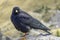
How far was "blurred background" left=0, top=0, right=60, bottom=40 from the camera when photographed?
59.2ft

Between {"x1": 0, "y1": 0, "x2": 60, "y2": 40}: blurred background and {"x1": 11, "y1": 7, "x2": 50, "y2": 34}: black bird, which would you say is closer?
{"x1": 11, "y1": 7, "x2": 50, "y2": 34}: black bird

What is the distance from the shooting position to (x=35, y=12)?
→ 2058cm

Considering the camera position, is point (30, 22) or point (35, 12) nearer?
point (30, 22)

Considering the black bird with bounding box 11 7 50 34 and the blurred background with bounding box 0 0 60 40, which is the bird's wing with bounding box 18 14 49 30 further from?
the blurred background with bounding box 0 0 60 40

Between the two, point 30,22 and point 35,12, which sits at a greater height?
point 30,22

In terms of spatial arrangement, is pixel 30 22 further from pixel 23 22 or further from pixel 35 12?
pixel 35 12

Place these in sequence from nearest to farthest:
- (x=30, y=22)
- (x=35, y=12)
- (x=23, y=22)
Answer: (x=23, y=22) → (x=30, y=22) → (x=35, y=12)

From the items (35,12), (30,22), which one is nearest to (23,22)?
(30,22)

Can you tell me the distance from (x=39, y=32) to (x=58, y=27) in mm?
1537

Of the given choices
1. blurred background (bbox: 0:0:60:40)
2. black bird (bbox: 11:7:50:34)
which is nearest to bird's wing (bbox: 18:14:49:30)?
black bird (bbox: 11:7:50:34)

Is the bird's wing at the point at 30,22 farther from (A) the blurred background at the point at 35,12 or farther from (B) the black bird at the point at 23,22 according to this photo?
(A) the blurred background at the point at 35,12

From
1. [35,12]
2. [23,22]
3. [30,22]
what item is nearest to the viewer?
[23,22]

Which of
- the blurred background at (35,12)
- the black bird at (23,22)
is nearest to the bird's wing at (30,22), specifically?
the black bird at (23,22)

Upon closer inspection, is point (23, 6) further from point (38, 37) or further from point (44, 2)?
point (38, 37)
